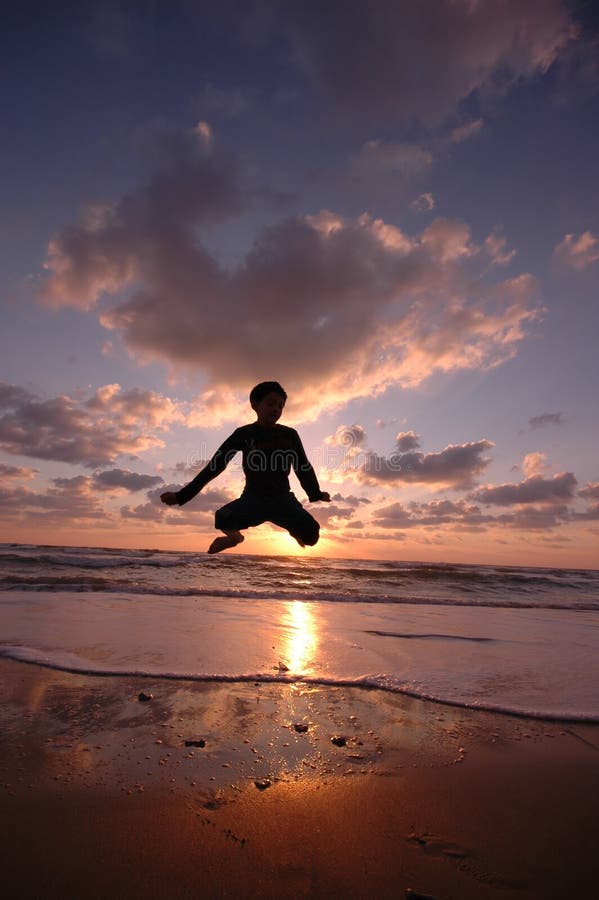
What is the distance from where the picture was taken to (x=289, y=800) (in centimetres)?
289

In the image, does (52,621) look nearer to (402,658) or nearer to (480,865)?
(402,658)

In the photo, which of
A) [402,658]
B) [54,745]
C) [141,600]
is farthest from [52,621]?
[402,658]

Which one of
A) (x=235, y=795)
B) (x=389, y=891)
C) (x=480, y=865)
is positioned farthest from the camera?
(x=235, y=795)

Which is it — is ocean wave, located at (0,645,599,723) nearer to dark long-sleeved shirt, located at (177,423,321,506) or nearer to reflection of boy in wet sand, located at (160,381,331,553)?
reflection of boy in wet sand, located at (160,381,331,553)

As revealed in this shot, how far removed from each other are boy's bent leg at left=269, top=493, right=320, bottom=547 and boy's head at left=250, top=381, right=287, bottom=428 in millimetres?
936

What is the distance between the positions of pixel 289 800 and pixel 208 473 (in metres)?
3.31

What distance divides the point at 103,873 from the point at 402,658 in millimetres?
4746

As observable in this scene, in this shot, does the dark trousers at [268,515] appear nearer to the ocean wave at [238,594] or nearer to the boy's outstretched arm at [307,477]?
the boy's outstretched arm at [307,477]

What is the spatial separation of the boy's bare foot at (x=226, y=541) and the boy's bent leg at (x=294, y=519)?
0.42 meters

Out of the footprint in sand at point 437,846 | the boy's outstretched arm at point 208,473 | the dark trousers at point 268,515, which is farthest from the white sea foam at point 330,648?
the footprint in sand at point 437,846

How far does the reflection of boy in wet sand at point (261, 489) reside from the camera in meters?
5.28

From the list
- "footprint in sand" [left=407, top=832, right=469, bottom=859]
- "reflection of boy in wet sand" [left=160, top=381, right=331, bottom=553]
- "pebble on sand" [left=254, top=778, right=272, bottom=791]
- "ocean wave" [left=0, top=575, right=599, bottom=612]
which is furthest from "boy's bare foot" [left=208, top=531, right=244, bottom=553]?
"ocean wave" [left=0, top=575, right=599, bottom=612]

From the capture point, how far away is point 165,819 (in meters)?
2.68

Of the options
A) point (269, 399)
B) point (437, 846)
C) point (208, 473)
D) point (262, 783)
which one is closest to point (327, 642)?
point (208, 473)
